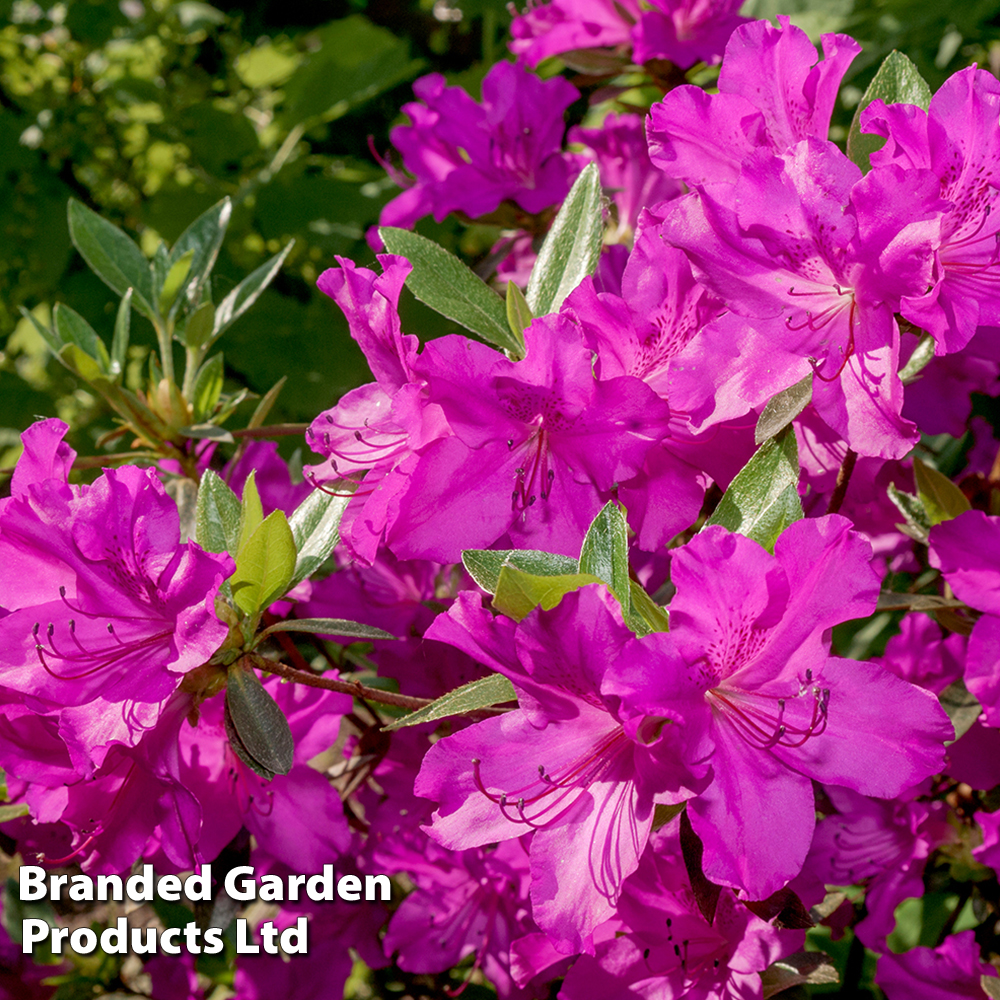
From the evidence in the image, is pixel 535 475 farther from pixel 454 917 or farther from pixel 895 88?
pixel 454 917

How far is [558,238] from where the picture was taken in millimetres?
801

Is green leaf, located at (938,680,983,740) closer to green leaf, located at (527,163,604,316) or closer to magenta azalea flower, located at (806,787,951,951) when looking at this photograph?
magenta azalea flower, located at (806,787,951,951)

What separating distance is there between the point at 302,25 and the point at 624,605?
181cm

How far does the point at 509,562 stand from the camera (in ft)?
1.99

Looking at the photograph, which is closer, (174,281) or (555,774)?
(555,774)

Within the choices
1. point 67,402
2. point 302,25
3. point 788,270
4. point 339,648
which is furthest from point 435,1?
point 788,270

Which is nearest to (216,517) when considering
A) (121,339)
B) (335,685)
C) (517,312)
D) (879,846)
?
(335,685)

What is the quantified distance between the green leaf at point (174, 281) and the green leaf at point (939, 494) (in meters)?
0.71

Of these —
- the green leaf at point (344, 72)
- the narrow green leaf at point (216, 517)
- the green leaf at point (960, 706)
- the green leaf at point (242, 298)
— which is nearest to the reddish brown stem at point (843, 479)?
the green leaf at point (960, 706)

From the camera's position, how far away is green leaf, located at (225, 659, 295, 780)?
0.69 metres

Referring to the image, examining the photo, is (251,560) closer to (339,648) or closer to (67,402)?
(339,648)

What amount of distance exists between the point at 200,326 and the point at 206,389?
2.4 inches

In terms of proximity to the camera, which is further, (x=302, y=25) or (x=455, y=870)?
(x=302, y=25)

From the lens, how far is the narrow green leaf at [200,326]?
103 centimetres
